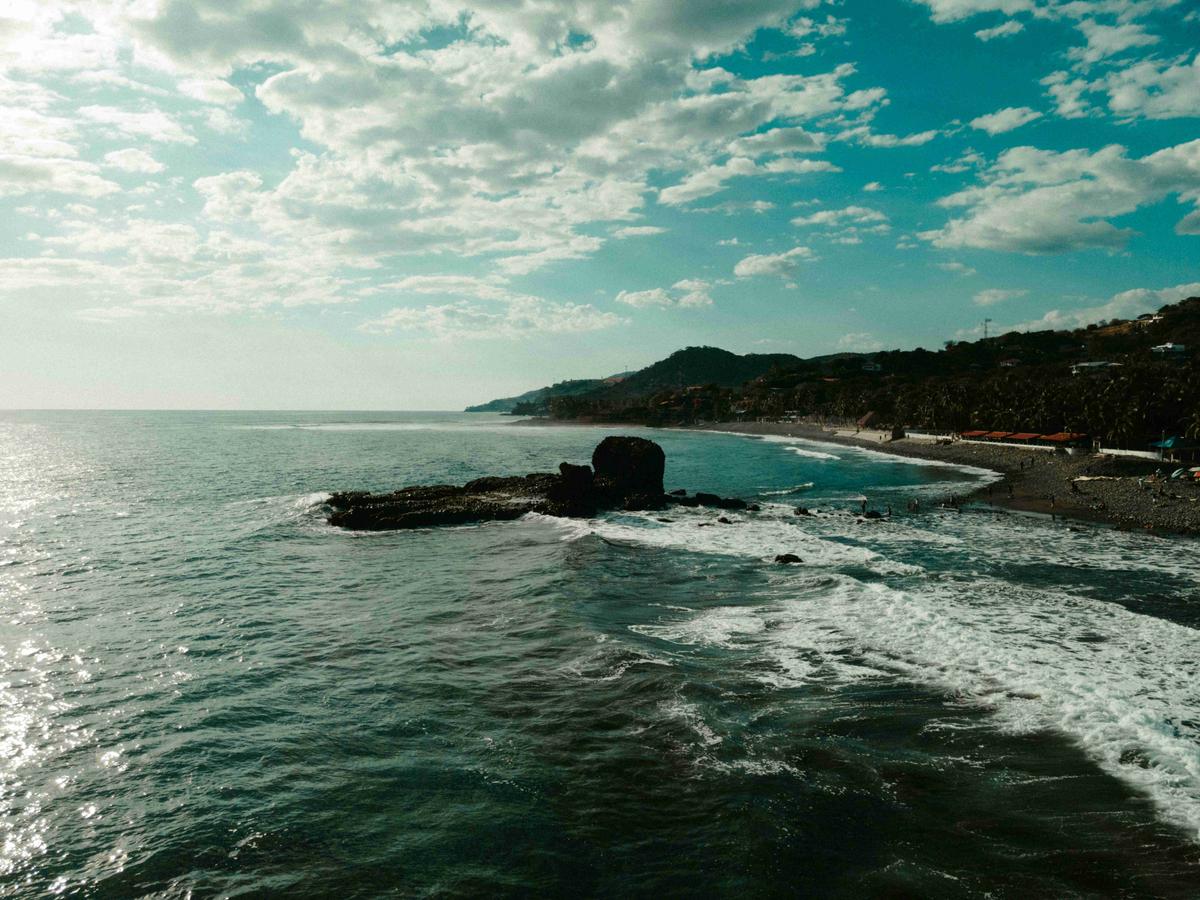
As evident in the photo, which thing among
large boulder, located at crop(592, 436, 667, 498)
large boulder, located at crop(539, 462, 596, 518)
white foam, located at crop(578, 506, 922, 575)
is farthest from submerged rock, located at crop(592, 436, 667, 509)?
white foam, located at crop(578, 506, 922, 575)

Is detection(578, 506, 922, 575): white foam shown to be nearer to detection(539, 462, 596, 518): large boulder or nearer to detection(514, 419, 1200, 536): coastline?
detection(539, 462, 596, 518): large boulder

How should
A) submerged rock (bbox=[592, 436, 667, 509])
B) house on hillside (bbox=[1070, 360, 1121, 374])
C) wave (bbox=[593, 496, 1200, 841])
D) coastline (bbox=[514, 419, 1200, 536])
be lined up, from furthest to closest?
1. house on hillside (bbox=[1070, 360, 1121, 374])
2. submerged rock (bbox=[592, 436, 667, 509])
3. coastline (bbox=[514, 419, 1200, 536])
4. wave (bbox=[593, 496, 1200, 841])

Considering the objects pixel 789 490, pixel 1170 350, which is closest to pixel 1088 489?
pixel 789 490

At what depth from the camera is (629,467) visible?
57.9 metres

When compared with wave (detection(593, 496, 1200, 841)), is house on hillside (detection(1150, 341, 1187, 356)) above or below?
above

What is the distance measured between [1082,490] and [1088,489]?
0.79 metres

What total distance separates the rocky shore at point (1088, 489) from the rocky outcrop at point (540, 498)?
75.9 feet

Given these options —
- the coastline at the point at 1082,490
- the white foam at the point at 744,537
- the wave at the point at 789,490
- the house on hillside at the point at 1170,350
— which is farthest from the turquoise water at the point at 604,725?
the house on hillside at the point at 1170,350

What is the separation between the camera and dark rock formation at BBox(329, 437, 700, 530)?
4675cm

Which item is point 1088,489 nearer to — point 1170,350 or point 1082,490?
point 1082,490

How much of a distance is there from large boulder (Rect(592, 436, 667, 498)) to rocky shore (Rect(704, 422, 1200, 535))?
26.6 m

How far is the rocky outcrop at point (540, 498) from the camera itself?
46812 millimetres

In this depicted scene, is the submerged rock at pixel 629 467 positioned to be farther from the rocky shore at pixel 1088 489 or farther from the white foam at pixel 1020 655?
the white foam at pixel 1020 655

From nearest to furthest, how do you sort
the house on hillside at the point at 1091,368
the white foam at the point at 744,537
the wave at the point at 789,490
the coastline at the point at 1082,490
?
the white foam at the point at 744,537 → the coastline at the point at 1082,490 → the wave at the point at 789,490 → the house on hillside at the point at 1091,368
